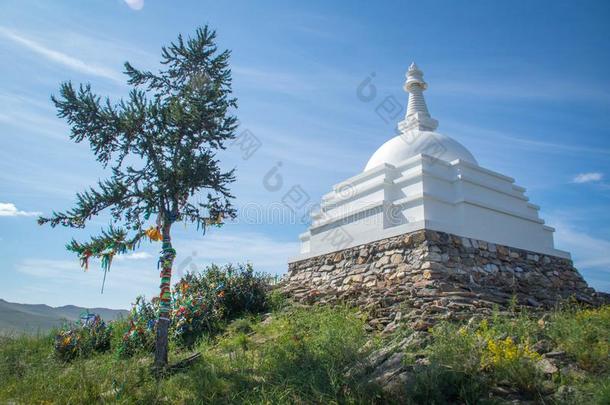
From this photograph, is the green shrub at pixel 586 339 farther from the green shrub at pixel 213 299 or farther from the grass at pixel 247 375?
the green shrub at pixel 213 299

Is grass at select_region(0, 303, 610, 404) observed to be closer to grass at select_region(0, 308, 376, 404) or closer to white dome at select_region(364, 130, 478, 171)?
grass at select_region(0, 308, 376, 404)

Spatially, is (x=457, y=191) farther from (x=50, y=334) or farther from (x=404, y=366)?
(x=50, y=334)

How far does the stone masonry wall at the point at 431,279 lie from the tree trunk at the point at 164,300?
339 centimetres

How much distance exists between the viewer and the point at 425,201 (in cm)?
1080

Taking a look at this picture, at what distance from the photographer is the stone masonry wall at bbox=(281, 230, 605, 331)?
25.7 ft

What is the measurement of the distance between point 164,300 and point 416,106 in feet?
34.6

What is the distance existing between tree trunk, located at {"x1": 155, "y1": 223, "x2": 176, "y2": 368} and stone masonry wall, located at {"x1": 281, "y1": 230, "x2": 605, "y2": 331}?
3388 millimetres

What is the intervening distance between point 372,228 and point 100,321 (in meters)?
7.14

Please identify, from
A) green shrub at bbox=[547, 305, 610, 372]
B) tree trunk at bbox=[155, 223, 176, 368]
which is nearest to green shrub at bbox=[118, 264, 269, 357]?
tree trunk at bbox=[155, 223, 176, 368]

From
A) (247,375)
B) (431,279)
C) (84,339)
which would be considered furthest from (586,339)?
(84,339)

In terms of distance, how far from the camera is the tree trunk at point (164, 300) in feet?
22.8

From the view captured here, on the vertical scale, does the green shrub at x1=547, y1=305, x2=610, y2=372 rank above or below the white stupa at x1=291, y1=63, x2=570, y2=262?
below

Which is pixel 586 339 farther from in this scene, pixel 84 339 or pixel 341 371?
pixel 84 339

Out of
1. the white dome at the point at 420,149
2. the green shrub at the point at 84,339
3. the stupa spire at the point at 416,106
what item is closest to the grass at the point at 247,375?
the green shrub at the point at 84,339
